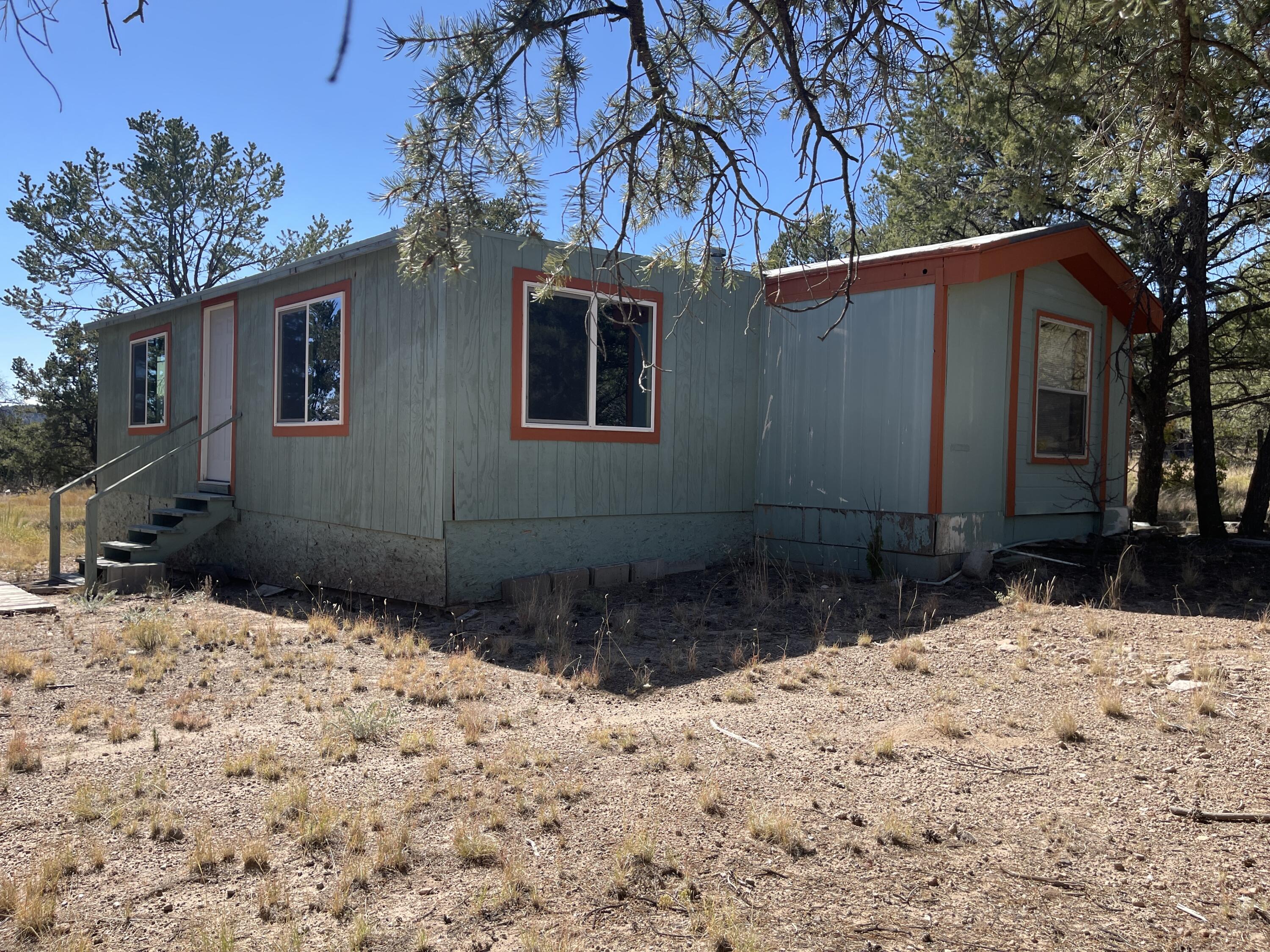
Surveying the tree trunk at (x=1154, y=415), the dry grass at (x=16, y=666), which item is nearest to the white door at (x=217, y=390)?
the dry grass at (x=16, y=666)

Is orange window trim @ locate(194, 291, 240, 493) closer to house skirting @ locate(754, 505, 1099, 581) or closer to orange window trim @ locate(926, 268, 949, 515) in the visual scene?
house skirting @ locate(754, 505, 1099, 581)

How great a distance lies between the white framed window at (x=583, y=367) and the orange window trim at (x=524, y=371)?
1cm

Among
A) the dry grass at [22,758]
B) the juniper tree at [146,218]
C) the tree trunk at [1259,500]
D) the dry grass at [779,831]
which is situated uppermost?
the juniper tree at [146,218]

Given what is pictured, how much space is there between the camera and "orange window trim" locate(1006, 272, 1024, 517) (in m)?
9.06

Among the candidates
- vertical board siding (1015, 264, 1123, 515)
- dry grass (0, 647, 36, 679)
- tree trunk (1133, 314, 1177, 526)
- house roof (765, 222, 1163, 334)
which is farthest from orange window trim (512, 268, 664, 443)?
tree trunk (1133, 314, 1177, 526)

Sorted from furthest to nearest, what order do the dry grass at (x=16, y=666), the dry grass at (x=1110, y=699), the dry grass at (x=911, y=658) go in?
the dry grass at (x=16, y=666), the dry grass at (x=911, y=658), the dry grass at (x=1110, y=699)

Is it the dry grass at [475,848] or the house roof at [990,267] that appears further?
the house roof at [990,267]

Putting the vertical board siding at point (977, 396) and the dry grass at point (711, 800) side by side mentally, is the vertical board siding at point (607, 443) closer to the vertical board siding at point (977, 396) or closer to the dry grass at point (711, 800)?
the vertical board siding at point (977, 396)

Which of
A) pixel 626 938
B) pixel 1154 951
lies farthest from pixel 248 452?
pixel 1154 951

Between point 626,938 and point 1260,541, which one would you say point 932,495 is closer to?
point 1260,541

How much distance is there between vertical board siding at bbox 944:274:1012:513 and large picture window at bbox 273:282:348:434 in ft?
18.5

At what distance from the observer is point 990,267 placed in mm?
8180

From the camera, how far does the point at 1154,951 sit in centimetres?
254

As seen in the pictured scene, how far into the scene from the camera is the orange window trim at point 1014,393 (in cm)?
906
